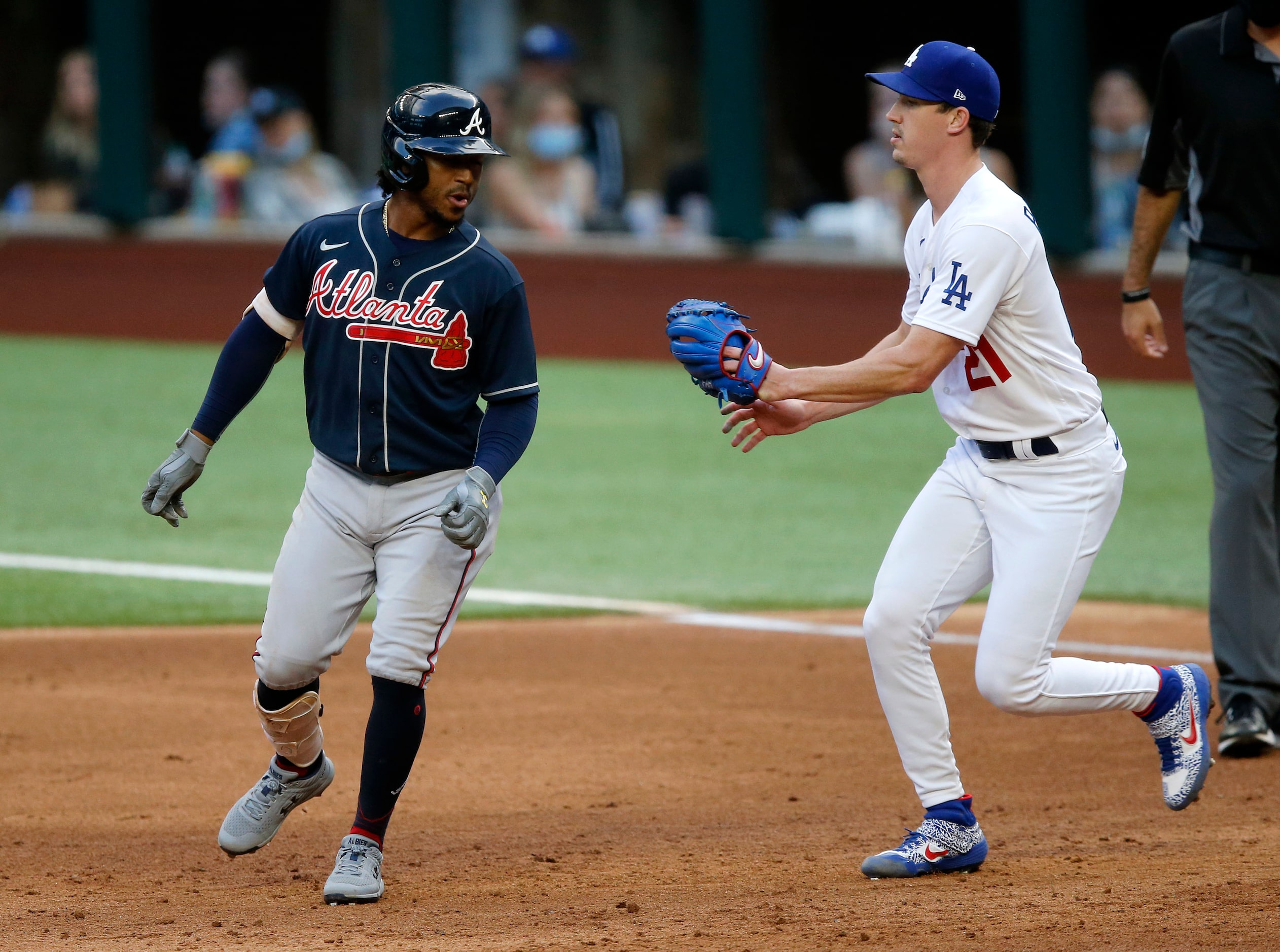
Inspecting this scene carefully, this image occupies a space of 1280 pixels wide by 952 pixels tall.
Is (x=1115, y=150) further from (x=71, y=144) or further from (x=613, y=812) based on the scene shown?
(x=71, y=144)

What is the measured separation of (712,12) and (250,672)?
355 inches

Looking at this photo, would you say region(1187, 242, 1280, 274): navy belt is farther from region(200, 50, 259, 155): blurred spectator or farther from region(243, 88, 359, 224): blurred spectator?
region(200, 50, 259, 155): blurred spectator

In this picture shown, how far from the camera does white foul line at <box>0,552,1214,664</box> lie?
6258 millimetres

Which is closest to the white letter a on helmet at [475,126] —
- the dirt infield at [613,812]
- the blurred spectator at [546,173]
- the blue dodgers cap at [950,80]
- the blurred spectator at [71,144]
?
the blue dodgers cap at [950,80]

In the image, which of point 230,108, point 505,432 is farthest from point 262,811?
point 230,108

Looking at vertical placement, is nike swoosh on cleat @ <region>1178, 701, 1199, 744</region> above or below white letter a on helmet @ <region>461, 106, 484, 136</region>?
below

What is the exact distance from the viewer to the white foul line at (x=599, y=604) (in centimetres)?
626

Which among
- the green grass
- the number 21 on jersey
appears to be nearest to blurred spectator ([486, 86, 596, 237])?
the green grass

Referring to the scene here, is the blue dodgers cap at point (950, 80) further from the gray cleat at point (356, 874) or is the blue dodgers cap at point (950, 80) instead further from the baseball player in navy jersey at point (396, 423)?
the gray cleat at point (356, 874)

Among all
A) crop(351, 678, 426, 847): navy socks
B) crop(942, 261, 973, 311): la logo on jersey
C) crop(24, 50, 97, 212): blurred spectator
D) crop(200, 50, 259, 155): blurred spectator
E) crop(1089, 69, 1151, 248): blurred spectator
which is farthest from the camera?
crop(24, 50, 97, 212): blurred spectator

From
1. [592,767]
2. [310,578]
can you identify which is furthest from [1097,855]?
[310,578]

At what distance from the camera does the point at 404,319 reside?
387 centimetres

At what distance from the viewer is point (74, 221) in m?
16.5

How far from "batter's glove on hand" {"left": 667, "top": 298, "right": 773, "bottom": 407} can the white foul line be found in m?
2.40
